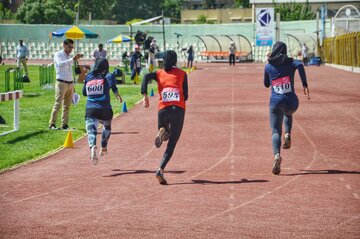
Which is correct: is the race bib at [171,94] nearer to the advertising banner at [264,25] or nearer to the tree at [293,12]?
the advertising banner at [264,25]

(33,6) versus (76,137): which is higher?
(33,6)

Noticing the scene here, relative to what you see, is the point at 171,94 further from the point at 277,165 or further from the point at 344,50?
the point at 344,50

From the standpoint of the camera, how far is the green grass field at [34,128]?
1538cm

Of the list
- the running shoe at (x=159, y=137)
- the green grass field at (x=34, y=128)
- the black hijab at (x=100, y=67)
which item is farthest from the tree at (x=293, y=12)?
the running shoe at (x=159, y=137)

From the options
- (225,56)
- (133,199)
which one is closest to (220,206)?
(133,199)

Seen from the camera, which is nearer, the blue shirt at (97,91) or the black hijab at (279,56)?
the black hijab at (279,56)

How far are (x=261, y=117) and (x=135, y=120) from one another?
3482 mm

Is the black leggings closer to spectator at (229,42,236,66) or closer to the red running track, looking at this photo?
the red running track

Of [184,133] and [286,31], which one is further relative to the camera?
[286,31]

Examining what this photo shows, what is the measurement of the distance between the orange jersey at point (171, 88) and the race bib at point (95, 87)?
1.66 m

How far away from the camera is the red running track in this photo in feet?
28.6

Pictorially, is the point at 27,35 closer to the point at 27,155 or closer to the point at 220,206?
the point at 27,155

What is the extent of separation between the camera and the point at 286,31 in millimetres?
78562

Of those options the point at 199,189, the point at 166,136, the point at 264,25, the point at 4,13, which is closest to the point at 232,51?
the point at 264,25
